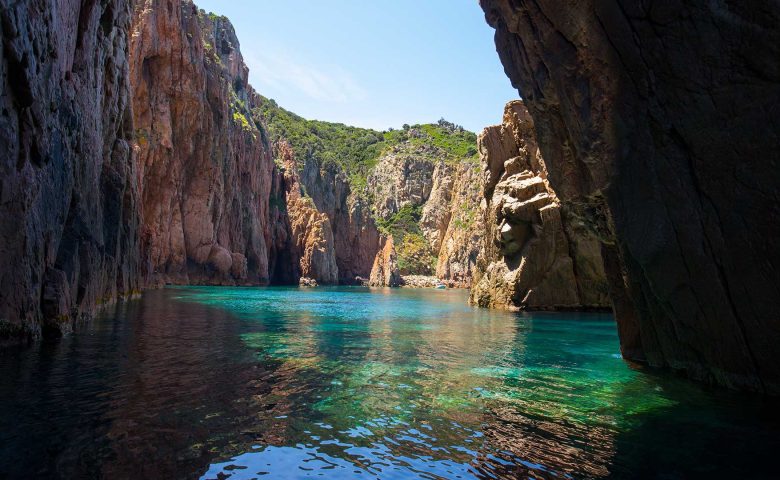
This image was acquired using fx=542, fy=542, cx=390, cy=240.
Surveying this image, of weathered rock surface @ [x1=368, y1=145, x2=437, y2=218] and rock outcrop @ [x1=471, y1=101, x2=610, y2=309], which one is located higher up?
weathered rock surface @ [x1=368, y1=145, x2=437, y2=218]

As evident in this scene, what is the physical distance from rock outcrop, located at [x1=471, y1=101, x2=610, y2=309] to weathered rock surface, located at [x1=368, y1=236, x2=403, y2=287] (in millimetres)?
88594

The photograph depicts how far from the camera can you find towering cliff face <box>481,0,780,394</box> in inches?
400

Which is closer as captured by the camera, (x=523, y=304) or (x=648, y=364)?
(x=648, y=364)

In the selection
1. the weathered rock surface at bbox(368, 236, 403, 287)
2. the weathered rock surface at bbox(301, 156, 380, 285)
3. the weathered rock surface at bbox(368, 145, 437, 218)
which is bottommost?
the weathered rock surface at bbox(368, 236, 403, 287)

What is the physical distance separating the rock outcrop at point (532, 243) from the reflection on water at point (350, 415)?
22.2 m

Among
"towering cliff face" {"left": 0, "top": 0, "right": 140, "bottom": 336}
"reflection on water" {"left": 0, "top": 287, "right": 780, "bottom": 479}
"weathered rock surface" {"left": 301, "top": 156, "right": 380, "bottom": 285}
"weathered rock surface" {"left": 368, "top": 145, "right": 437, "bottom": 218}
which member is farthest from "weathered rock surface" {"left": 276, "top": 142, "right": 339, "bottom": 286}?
"reflection on water" {"left": 0, "top": 287, "right": 780, "bottom": 479}

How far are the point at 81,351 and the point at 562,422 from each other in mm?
13833

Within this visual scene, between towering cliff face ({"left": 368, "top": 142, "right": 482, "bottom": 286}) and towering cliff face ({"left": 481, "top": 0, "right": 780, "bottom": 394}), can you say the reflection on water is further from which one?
towering cliff face ({"left": 368, "top": 142, "right": 482, "bottom": 286})

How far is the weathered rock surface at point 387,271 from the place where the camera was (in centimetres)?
13512

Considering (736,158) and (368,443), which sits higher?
(736,158)

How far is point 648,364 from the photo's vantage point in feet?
57.4

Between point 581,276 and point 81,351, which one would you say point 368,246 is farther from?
point 81,351

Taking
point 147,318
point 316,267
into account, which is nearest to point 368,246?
point 316,267

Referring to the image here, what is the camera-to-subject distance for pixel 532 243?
4166 centimetres
